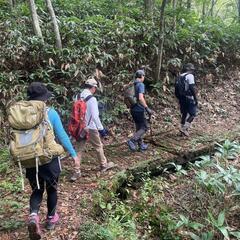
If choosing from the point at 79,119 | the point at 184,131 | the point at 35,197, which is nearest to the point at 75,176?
the point at 79,119

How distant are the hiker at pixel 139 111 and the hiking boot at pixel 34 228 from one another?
4126 millimetres

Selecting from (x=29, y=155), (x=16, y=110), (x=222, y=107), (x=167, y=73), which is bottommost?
(x=222, y=107)

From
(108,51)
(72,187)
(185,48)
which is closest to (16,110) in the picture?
(72,187)

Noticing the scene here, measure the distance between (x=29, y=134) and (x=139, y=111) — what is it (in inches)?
167

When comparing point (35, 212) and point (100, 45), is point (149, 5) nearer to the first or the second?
point (100, 45)

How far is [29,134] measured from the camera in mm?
4207

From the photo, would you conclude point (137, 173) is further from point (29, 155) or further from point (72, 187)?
point (29, 155)

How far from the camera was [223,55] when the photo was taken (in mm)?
13531

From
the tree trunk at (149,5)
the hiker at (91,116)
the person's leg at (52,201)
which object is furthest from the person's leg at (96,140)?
the tree trunk at (149,5)

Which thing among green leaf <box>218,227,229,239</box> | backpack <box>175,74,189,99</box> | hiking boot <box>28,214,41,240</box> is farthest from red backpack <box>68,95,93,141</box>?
backpack <box>175,74,189,99</box>

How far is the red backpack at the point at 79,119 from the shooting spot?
20.6 ft

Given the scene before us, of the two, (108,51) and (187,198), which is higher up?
(108,51)

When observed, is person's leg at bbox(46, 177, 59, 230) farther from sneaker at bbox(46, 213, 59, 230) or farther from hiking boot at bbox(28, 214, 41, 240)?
hiking boot at bbox(28, 214, 41, 240)

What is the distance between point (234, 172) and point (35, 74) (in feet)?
19.1
